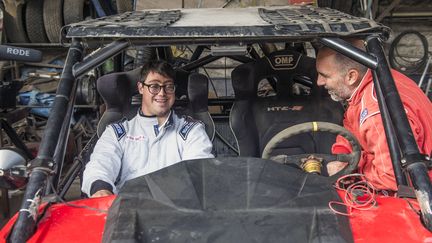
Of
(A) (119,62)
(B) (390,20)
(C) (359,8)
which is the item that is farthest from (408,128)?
(B) (390,20)

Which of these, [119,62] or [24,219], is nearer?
[24,219]

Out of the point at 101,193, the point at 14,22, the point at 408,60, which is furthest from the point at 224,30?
the point at 408,60

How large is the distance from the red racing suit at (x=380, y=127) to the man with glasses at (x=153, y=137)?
86cm

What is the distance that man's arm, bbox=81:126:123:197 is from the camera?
2.36m

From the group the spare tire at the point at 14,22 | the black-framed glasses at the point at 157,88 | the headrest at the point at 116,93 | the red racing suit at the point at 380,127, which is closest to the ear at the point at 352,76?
the red racing suit at the point at 380,127

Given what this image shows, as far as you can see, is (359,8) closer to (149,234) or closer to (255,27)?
(255,27)

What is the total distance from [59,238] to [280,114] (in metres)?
1.89

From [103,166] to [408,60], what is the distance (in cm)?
668

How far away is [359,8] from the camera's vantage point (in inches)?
288

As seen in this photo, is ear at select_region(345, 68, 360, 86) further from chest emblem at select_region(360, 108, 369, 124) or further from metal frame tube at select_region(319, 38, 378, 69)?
metal frame tube at select_region(319, 38, 378, 69)

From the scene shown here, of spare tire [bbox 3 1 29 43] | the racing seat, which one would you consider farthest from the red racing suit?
spare tire [bbox 3 1 29 43]

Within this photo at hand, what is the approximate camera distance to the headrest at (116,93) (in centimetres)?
287

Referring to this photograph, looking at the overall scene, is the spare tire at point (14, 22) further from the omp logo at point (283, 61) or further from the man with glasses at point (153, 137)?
the omp logo at point (283, 61)

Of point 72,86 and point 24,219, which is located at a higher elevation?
point 72,86
